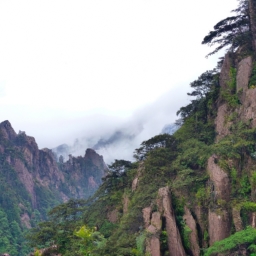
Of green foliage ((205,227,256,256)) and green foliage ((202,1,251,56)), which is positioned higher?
green foliage ((202,1,251,56))

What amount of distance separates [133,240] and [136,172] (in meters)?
11.1

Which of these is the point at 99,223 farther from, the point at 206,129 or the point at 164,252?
the point at 206,129

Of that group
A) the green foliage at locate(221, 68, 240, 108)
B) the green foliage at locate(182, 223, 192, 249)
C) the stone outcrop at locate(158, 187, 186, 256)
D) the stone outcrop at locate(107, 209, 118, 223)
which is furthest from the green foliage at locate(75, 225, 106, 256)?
the green foliage at locate(221, 68, 240, 108)

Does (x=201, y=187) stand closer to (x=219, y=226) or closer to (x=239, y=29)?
(x=219, y=226)

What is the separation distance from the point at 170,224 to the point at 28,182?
389 ft

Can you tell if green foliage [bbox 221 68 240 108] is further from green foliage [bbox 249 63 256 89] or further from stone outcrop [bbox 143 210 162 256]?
stone outcrop [bbox 143 210 162 256]

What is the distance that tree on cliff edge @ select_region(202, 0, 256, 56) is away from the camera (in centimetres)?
2955

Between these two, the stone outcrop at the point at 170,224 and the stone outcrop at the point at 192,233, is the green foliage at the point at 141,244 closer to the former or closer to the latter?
the stone outcrop at the point at 170,224

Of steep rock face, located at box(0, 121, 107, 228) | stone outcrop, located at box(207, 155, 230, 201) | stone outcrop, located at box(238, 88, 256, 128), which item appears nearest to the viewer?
stone outcrop, located at box(207, 155, 230, 201)

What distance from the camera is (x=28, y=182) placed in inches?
4973

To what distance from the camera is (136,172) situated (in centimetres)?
2991

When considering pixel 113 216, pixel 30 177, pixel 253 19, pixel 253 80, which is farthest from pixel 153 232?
pixel 30 177

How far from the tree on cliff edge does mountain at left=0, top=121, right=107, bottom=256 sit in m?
69.8

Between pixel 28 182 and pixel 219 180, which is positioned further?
pixel 28 182
